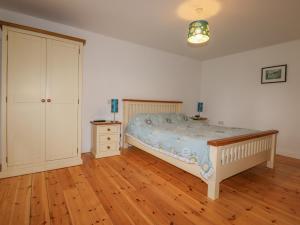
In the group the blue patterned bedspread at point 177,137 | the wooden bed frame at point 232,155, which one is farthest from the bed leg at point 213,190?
the blue patterned bedspread at point 177,137

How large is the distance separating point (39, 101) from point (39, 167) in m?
1.00

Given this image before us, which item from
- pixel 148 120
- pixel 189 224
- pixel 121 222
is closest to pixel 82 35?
pixel 148 120

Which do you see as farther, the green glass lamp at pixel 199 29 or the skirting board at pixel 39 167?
the skirting board at pixel 39 167

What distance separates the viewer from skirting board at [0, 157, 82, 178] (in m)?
2.36

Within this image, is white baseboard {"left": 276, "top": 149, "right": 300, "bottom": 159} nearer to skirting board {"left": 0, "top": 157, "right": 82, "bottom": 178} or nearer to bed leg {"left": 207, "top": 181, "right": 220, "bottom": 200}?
bed leg {"left": 207, "top": 181, "right": 220, "bottom": 200}

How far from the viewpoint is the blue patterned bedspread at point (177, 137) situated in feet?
6.79

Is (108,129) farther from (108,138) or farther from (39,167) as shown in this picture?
(39,167)

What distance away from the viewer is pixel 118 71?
3.83 metres

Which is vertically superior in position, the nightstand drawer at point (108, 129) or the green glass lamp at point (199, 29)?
the green glass lamp at point (199, 29)

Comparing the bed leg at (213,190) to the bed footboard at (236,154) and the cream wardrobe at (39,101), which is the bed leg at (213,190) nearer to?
the bed footboard at (236,154)

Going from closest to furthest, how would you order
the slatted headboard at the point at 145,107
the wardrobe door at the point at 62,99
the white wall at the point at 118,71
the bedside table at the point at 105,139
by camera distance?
the wardrobe door at the point at 62,99 → the bedside table at the point at 105,139 → the white wall at the point at 118,71 → the slatted headboard at the point at 145,107

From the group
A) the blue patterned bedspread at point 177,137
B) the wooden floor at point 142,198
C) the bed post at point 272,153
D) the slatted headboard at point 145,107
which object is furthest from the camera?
the slatted headboard at point 145,107

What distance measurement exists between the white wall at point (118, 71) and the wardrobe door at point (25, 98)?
30.6 inches

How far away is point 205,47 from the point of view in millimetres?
4156
